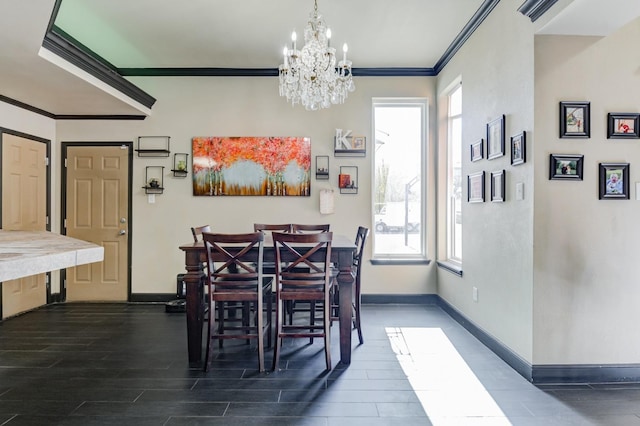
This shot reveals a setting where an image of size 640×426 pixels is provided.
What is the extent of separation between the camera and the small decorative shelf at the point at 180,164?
4570 millimetres

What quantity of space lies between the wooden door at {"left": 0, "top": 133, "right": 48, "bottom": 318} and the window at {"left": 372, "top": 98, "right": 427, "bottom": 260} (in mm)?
4078

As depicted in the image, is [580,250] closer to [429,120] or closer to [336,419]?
[336,419]

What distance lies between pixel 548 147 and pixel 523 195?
358 mm

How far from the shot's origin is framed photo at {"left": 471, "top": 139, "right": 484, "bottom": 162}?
3268 millimetres

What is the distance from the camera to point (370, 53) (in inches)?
163

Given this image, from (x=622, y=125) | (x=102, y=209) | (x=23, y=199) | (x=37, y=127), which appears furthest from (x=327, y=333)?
(x=37, y=127)

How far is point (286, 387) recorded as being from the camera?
7.97 ft

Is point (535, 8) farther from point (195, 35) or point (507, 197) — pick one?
point (195, 35)

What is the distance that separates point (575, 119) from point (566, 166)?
32cm

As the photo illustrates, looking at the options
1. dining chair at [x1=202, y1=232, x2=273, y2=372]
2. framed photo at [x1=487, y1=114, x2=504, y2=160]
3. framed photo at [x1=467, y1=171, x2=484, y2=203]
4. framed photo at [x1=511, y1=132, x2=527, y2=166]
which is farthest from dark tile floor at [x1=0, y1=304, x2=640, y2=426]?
framed photo at [x1=487, y1=114, x2=504, y2=160]

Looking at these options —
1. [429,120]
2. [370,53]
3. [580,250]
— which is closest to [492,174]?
[580,250]

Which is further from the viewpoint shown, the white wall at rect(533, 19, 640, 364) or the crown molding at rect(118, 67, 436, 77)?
the crown molding at rect(118, 67, 436, 77)

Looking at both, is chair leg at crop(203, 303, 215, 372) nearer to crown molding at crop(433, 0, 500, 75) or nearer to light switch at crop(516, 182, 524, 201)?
light switch at crop(516, 182, 524, 201)

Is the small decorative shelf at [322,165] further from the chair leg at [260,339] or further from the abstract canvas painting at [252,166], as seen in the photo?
the chair leg at [260,339]
